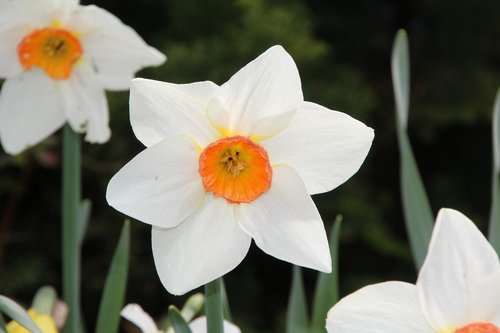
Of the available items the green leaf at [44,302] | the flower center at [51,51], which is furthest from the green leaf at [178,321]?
the flower center at [51,51]

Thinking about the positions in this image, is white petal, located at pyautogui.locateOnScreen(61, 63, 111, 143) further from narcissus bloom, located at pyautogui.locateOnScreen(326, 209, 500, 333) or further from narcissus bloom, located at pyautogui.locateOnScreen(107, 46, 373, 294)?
narcissus bloom, located at pyautogui.locateOnScreen(326, 209, 500, 333)

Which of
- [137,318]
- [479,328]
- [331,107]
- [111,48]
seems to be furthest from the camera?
[331,107]

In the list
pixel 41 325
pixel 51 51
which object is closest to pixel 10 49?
pixel 51 51

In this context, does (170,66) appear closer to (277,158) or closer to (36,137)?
(36,137)

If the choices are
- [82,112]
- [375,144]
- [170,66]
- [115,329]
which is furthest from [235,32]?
[115,329]

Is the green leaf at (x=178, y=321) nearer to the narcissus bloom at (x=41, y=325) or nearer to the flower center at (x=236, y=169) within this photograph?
the flower center at (x=236, y=169)

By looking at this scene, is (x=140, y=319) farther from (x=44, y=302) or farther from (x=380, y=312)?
(x=380, y=312)

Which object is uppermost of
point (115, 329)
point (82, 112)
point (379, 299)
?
point (379, 299)
